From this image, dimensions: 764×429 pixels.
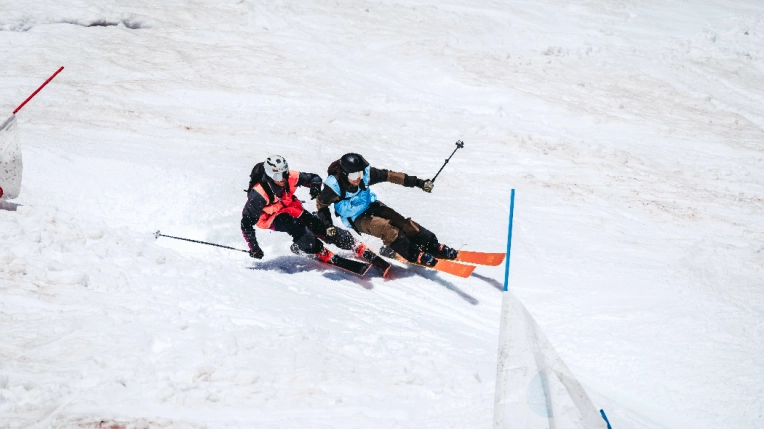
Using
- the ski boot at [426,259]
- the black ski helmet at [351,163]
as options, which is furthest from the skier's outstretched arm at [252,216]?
the ski boot at [426,259]

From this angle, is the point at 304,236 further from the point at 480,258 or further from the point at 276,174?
the point at 480,258

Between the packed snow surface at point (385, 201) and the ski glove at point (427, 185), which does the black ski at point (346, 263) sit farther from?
the ski glove at point (427, 185)

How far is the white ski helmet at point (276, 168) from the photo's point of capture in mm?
6828

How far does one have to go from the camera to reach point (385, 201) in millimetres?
9062

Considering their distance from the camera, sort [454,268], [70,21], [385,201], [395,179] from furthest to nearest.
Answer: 1. [70,21]
2. [385,201]
3. [395,179]
4. [454,268]

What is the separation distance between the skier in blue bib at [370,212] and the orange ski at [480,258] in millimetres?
129

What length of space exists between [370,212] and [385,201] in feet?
5.49

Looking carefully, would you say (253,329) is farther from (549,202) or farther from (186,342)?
(549,202)

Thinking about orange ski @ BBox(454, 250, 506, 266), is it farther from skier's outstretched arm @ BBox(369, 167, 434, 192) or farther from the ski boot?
skier's outstretched arm @ BBox(369, 167, 434, 192)

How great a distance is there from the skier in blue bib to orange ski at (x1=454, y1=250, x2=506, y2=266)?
13cm

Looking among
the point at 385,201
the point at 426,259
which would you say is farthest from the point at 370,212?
the point at 385,201

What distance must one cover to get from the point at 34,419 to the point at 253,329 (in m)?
1.82

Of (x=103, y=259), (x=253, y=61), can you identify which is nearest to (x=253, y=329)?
(x=103, y=259)

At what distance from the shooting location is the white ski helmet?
269 inches
